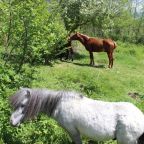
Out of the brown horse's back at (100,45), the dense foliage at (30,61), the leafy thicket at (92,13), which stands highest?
the dense foliage at (30,61)

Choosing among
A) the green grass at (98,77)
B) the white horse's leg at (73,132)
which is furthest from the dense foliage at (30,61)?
the white horse's leg at (73,132)

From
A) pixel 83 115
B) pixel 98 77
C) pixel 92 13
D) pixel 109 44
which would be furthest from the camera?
pixel 109 44

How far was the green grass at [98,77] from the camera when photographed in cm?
1485

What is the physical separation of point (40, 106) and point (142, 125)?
73.0 inches

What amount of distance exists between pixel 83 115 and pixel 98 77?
35.1 feet

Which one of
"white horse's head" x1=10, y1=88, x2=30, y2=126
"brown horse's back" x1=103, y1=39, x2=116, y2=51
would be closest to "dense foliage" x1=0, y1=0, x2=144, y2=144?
"white horse's head" x1=10, y1=88, x2=30, y2=126

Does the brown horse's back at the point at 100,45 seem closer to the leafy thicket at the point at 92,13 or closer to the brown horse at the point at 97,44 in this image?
the brown horse at the point at 97,44

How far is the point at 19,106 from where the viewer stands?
7445 mm

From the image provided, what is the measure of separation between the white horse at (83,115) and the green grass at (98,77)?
15.2ft

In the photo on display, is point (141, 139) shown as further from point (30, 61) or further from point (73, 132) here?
point (30, 61)

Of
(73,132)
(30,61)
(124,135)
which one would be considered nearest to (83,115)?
(73,132)

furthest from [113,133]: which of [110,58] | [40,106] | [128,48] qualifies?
[128,48]

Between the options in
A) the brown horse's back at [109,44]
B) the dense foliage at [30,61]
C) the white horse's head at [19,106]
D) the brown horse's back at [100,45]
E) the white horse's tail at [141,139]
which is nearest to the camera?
the white horse's head at [19,106]

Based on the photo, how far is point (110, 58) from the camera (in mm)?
22750
